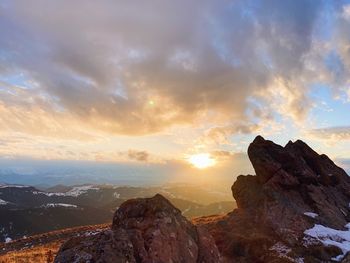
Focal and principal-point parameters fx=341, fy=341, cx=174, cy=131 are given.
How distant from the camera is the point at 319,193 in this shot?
50.7 m

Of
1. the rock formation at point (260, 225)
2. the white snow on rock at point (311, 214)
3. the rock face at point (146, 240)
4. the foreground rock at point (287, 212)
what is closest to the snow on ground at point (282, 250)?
the foreground rock at point (287, 212)

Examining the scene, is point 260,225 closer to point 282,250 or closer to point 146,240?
point 282,250

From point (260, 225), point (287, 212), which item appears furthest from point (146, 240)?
point (287, 212)

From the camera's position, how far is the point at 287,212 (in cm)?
4334

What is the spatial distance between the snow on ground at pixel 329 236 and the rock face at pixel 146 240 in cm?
1769

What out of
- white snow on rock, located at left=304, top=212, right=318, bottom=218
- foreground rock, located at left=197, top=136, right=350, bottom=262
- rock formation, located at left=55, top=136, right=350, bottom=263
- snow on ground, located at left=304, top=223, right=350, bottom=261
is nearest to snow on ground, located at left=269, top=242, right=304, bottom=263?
foreground rock, located at left=197, top=136, right=350, bottom=262

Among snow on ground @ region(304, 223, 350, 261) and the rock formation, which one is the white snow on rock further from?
snow on ground @ region(304, 223, 350, 261)

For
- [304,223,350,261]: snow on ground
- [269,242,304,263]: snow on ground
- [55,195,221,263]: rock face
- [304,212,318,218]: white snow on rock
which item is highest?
[304,212,318,218]: white snow on rock

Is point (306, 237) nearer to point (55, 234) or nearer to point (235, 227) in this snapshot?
point (235, 227)

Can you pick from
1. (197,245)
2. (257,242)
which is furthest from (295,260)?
(197,245)

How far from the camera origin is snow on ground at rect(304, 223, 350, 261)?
3781 centimetres

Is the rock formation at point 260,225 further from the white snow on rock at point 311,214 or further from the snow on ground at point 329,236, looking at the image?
the white snow on rock at point 311,214

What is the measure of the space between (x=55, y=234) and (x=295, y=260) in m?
61.9


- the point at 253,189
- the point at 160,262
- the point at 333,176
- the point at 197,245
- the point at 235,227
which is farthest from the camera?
the point at 333,176
